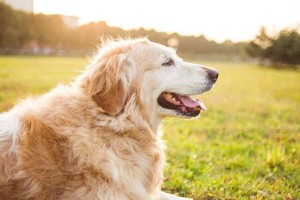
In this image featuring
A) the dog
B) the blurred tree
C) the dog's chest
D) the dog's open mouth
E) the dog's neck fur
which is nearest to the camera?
the dog

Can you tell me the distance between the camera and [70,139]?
3.45 m

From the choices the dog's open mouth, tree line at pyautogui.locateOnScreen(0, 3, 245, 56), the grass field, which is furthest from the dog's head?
tree line at pyautogui.locateOnScreen(0, 3, 245, 56)

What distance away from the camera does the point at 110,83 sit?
3797 mm

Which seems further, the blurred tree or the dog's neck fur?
the blurred tree

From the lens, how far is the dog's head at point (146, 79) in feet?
12.5

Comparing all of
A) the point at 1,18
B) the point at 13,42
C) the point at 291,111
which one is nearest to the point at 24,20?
the point at 13,42

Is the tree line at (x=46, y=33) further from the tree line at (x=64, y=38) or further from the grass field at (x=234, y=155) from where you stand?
the grass field at (x=234, y=155)

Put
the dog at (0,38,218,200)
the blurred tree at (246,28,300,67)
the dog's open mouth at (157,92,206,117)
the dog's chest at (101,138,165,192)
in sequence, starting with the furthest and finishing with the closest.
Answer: the blurred tree at (246,28,300,67), the dog's open mouth at (157,92,206,117), the dog's chest at (101,138,165,192), the dog at (0,38,218,200)

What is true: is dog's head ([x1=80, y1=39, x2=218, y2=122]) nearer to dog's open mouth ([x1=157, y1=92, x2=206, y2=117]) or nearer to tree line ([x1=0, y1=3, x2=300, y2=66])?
dog's open mouth ([x1=157, y1=92, x2=206, y2=117])

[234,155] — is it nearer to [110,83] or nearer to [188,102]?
[188,102]

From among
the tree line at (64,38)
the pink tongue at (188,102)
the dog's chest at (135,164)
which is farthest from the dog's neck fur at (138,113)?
the tree line at (64,38)

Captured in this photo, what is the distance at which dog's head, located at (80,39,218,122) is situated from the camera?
150 inches

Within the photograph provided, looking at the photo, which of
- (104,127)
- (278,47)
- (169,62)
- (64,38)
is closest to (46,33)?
(64,38)

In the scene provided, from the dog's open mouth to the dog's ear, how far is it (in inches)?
21.2
